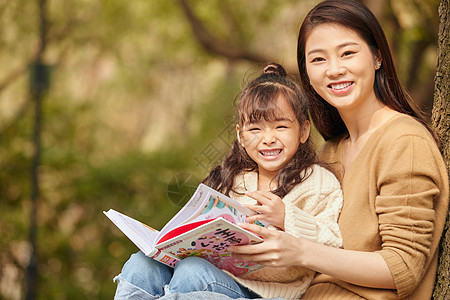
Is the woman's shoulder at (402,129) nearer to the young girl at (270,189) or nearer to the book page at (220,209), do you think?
the young girl at (270,189)

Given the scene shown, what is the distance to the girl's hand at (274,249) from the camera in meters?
1.93

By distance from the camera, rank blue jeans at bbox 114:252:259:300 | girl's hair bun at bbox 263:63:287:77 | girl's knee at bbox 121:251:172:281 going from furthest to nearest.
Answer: girl's hair bun at bbox 263:63:287:77 < girl's knee at bbox 121:251:172:281 < blue jeans at bbox 114:252:259:300

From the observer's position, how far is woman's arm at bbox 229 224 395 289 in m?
1.93

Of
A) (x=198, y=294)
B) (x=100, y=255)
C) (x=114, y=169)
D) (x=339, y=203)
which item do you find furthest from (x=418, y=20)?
(x=198, y=294)

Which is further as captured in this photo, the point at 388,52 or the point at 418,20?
the point at 418,20

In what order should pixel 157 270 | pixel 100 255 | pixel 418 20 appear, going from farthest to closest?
pixel 100 255 → pixel 418 20 → pixel 157 270

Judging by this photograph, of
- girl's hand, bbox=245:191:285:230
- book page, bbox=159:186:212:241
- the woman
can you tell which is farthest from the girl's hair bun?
book page, bbox=159:186:212:241

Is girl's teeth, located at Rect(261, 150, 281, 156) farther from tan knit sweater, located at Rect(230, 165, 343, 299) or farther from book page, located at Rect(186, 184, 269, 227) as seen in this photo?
book page, located at Rect(186, 184, 269, 227)

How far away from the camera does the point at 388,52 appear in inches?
87.4

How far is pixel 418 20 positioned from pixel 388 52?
17.1 feet

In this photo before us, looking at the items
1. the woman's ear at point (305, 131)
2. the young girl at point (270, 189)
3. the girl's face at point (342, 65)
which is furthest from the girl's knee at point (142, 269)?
the girl's face at point (342, 65)

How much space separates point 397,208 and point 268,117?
2.02ft

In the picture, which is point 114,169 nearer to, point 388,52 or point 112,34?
point 112,34

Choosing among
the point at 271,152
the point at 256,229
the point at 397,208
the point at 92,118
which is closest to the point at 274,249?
the point at 256,229
